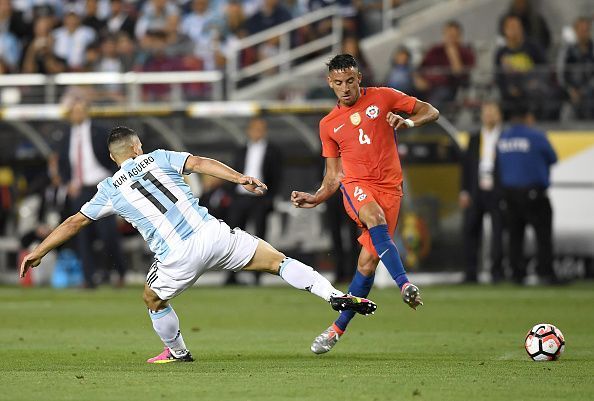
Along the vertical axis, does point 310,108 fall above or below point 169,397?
above

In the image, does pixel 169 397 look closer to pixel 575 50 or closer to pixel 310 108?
pixel 310 108

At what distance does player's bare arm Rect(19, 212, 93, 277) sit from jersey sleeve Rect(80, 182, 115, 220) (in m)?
0.04

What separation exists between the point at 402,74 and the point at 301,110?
1875 mm

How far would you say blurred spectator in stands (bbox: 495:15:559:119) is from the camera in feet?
66.3

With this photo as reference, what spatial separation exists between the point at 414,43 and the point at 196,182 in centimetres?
464

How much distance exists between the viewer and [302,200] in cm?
1050

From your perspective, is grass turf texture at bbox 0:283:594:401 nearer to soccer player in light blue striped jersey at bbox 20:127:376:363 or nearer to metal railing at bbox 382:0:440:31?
soccer player in light blue striped jersey at bbox 20:127:376:363

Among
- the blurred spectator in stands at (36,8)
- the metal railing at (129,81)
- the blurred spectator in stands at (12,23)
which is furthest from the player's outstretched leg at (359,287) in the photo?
the blurred spectator in stands at (36,8)

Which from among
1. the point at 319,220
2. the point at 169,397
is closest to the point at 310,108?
the point at 319,220

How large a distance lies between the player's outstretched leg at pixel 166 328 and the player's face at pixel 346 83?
7.05 ft

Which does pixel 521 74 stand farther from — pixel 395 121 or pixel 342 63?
A: pixel 395 121

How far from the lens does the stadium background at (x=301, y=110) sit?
19.8 m

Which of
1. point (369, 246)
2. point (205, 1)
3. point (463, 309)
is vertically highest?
point (205, 1)

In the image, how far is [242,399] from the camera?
24.6 ft
